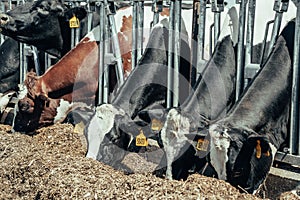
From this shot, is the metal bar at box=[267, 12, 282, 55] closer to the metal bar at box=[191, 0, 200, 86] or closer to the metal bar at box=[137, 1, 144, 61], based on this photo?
the metal bar at box=[191, 0, 200, 86]

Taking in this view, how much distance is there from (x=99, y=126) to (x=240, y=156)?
1.77 m

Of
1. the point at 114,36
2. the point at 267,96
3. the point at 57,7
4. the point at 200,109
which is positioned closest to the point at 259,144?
the point at 267,96

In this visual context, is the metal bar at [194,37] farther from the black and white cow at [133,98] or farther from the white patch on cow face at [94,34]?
the white patch on cow face at [94,34]

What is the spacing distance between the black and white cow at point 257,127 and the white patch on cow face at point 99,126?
1.37 m

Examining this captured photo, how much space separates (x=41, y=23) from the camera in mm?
8938

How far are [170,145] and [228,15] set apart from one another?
1.87 m

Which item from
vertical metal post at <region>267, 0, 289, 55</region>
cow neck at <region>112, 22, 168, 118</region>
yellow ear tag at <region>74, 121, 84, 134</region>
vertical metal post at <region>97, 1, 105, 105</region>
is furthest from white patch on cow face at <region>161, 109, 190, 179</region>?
vertical metal post at <region>97, 1, 105, 105</region>

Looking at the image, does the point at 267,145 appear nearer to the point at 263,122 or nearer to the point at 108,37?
the point at 263,122

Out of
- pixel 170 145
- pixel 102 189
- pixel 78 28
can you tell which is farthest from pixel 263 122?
pixel 78 28

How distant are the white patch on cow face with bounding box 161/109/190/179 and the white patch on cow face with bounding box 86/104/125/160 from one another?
0.87m

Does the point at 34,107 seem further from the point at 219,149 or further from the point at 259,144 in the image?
the point at 259,144

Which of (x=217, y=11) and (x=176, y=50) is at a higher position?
(x=217, y=11)

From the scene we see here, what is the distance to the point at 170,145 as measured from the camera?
579 cm

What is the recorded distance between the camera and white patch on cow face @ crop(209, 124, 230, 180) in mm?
5289
